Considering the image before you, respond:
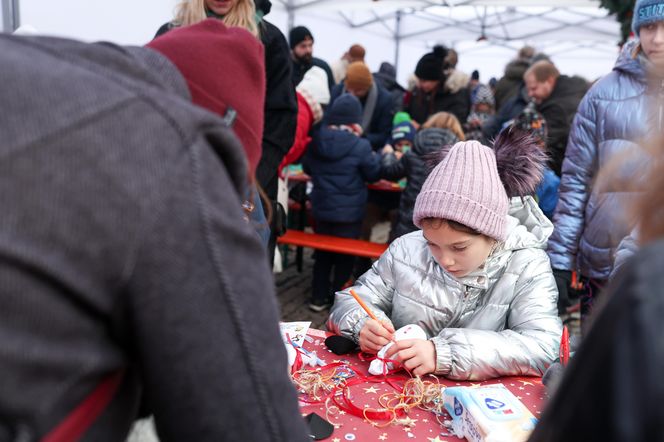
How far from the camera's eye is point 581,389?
1.23ft

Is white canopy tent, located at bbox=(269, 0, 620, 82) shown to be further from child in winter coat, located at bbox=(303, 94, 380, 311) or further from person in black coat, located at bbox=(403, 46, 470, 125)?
Answer: child in winter coat, located at bbox=(303, 94, 380, 311)

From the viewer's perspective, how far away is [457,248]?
1.72 m

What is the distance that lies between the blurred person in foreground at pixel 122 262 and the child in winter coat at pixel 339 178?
344cm

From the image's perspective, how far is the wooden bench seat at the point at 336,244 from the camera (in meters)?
3.96

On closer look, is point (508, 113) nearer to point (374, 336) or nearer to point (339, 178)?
point (339, 178)

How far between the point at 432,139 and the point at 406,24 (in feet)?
30.1

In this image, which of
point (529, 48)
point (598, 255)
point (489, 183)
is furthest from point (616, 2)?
point (489, 183)

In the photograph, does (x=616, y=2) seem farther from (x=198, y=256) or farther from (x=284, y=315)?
(x=198, y=256)

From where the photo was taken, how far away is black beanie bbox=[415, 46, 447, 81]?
510cm

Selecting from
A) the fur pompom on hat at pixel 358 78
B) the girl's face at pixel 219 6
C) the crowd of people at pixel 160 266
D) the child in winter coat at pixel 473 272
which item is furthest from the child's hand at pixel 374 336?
the fur pompom on hat at pixel 358 78

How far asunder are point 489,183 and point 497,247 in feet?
0.75

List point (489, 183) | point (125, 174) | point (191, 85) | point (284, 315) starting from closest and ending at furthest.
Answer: point (125, 174) → point (191, 85) → point (489, 183) → point (284, 315)

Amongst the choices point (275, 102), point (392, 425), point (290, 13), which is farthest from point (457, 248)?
point (290, 13)

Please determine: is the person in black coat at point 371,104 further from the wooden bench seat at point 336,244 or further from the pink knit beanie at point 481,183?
the pink knit beanie at point 481,183
